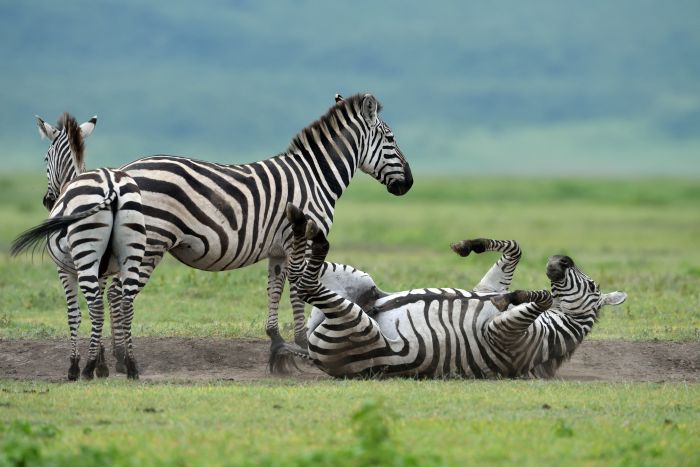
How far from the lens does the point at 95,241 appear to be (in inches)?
369

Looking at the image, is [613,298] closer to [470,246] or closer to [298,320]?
[470,246]

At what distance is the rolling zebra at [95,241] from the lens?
934 centimetres

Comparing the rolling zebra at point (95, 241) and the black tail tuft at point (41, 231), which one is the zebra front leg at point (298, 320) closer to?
the rolling zebra at point (95, 241)

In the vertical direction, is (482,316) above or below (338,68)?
below

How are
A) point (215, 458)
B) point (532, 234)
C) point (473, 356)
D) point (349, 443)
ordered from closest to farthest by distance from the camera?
point (215, 458) < point (349, 443) < point (473, 356) < point (532, 234)

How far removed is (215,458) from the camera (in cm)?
649

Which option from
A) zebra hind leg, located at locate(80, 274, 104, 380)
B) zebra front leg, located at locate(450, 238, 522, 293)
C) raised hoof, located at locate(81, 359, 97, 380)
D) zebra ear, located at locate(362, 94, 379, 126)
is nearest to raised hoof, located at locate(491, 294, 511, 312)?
zebra front leg, located at locate(450, 238, 522, 293)

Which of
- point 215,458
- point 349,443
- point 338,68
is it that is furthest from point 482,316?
point 338,68

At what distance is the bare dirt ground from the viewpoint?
10.5 metres

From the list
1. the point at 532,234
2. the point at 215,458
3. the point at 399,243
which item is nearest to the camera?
the point at 215,458

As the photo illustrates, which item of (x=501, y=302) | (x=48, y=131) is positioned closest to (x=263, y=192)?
(x=501, y=302)

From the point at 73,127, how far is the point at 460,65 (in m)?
136

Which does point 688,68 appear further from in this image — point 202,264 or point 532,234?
point 202,264

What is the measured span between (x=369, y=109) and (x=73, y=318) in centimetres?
342
